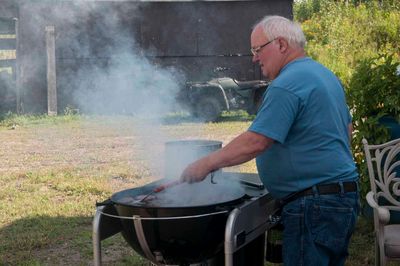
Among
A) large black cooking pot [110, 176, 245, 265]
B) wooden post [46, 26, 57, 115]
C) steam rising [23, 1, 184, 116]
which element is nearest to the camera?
large black cooking pot [110, 176, 245, 265]

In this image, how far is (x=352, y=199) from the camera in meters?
2.58

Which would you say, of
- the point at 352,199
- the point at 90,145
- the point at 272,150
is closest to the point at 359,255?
the point at 352,199

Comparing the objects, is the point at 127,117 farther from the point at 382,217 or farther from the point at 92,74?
the point at 382,217

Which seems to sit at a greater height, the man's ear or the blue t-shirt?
the man's ear

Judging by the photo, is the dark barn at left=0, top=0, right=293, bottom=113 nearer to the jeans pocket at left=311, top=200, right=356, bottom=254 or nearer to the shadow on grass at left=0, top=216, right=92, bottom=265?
the shadow on grass at left=0, top=216, right=92, bottom=265

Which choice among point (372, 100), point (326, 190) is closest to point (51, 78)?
point (372, 100)

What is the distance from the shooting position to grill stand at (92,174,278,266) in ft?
8.11

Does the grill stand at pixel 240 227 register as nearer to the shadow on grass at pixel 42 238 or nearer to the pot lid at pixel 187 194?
the pot lid at pixel 187 194

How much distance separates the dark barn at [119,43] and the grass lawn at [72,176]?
1.12 m

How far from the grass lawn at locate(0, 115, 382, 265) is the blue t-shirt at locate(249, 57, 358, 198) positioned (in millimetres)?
1944

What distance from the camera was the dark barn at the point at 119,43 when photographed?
12703mm

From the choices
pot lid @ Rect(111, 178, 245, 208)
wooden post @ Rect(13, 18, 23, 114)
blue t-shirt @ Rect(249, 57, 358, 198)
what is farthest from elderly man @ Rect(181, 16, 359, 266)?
wooden post @ Rect(13, 18, 23, 114)

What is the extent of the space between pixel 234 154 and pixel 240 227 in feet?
1.26

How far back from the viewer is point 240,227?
2566 mm
